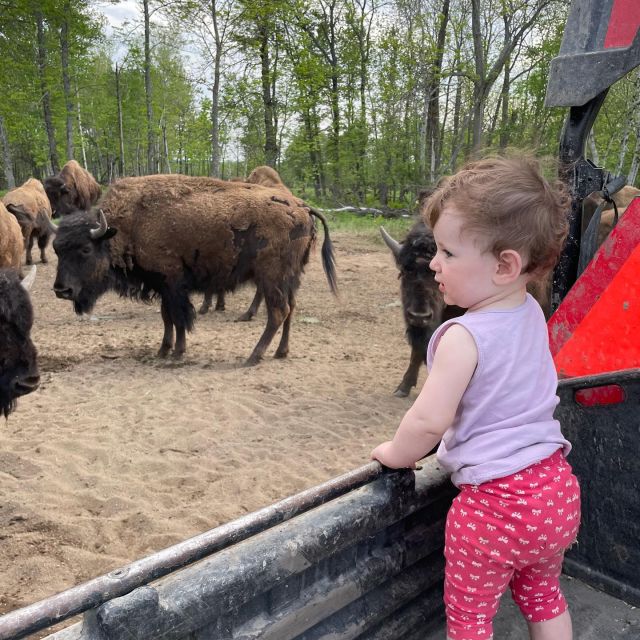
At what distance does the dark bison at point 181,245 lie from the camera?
616cm

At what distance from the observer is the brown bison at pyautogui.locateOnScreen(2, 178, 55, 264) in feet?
36.6

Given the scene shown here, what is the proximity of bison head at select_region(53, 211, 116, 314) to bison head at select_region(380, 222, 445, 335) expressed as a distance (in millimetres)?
3298

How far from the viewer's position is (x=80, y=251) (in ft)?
20.0

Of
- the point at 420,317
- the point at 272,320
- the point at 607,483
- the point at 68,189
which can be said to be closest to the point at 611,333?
the point at 607,483

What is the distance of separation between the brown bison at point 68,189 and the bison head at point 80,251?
880cm

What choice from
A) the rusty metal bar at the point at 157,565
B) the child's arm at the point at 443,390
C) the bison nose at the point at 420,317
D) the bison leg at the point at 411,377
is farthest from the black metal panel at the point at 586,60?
the bison leg at the point at 411,377

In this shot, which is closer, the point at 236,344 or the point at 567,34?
the point at 567,34

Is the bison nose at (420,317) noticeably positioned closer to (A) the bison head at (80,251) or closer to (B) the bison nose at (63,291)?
A: (A) the bison head at (80,251)

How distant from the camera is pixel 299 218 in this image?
21.7 ft

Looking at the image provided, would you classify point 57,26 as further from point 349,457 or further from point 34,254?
point 349,457

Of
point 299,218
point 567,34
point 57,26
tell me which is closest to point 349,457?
point 567,34

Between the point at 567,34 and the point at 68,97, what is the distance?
24272 mm

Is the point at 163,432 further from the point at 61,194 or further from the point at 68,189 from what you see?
the point at 61,194

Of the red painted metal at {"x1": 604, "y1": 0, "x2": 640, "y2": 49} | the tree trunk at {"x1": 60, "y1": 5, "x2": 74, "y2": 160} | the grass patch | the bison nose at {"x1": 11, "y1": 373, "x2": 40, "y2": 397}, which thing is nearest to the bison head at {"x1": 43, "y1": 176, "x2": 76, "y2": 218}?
the grass patch
